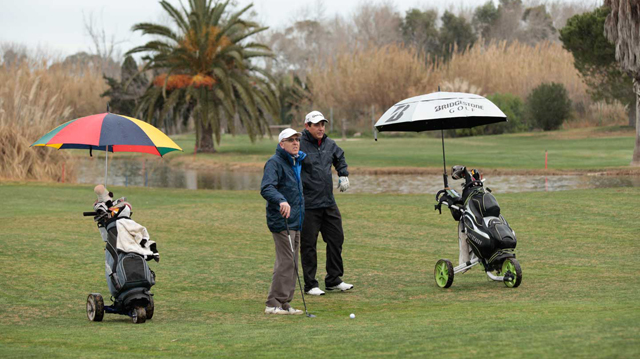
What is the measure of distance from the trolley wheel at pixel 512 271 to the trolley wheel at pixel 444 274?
2.01 ft

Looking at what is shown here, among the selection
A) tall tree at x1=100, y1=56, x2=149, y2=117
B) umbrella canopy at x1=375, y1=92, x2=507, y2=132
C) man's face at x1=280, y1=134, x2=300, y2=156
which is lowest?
man's face at x1=280, y1=134, x2=300, y2=156

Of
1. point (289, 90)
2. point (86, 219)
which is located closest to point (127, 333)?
point (86, 219)

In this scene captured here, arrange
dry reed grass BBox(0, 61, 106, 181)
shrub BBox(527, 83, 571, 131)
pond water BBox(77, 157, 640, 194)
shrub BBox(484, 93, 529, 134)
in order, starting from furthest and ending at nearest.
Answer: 1. shrub BBox(484, 93, 529, 134)
2. shrub BBox(527, 83, 571, 131)
3. pond water BBox(77, 157, 640, 194)
4. dry reed grass BBox(0, 61, 106, 181)

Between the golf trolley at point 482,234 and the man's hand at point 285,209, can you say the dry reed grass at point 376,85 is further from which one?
the man's hand at point 285,209

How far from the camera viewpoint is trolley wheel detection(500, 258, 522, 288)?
9152mm

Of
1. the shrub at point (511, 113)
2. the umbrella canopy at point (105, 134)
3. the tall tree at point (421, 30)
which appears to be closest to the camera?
the umbrella canopy at point (105, 134)

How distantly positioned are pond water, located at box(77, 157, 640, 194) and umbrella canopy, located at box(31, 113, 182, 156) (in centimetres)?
1789

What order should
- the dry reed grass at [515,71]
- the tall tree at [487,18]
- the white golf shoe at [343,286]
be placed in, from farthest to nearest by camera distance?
the tall tree at [487,18], the dry reed grass at [515,71], the white golf shoe at [343,286]

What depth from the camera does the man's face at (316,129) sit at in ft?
31.0

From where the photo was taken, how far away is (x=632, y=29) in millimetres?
26594

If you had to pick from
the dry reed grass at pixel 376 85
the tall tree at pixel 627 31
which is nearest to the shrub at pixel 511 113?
the dry reed grass at pixel 376 85

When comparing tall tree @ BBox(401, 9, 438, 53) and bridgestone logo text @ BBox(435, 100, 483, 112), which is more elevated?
tall tree @ BBox(401, 9, 438, 53)

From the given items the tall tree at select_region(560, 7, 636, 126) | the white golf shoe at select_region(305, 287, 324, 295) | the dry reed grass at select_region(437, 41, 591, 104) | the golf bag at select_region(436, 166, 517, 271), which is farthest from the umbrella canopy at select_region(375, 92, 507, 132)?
the dry reed grass at select_region(437, 41, 591, 104)

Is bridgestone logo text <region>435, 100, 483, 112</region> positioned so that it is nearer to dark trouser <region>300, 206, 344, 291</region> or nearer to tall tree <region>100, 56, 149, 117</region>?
dark trouser <region>300, 206, 344, 291</region>
